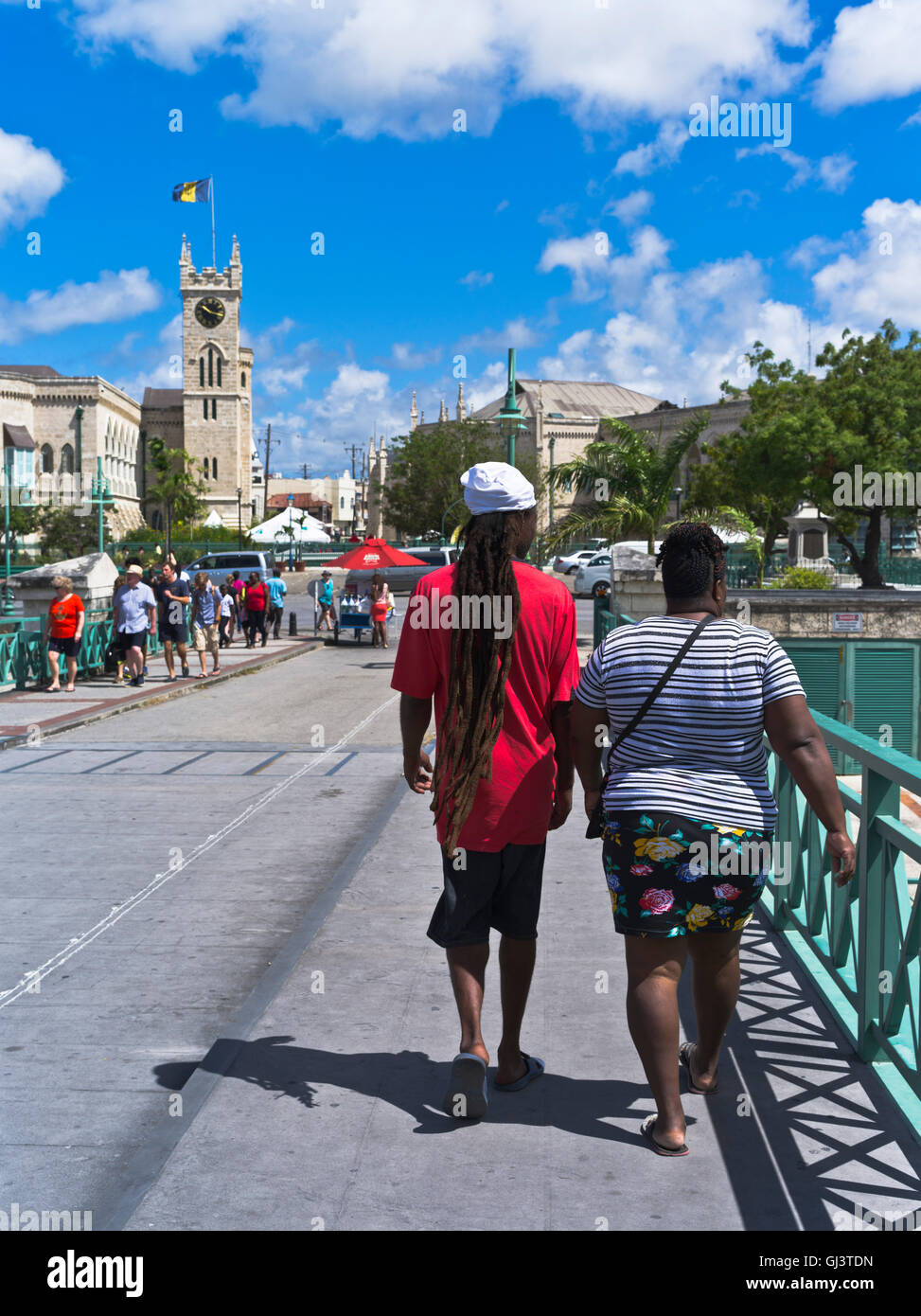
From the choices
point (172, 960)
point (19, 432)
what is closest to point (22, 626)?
point (172, 960)

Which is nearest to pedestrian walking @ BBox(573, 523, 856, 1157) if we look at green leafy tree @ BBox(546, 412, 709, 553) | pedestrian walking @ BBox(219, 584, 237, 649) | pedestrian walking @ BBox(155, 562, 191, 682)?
pedestrian walking @ BBox(155, 562, 191, 682)

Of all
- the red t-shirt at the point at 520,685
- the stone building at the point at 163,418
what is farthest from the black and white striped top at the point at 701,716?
the stone building at the point at 163,418

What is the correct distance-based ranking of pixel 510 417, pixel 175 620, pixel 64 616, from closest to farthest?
pixel 64 616 < pixel 175 620 < pixel 510 417

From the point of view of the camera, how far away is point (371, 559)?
27625 mm

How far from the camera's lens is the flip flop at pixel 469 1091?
387cm

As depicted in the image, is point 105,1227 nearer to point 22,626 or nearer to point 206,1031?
point 206,1031

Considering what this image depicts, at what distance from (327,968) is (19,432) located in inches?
4348

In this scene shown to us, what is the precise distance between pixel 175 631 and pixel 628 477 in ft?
33.0

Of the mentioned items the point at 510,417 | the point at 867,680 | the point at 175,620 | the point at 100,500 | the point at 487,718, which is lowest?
the point at 867,680

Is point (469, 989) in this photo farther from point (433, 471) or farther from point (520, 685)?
point (433, 471)

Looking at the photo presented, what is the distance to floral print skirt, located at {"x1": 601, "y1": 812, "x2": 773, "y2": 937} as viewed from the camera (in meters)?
3.49

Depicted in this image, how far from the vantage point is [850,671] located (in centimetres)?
1494

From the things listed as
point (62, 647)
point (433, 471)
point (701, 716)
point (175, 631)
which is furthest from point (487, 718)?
point (433, 471)
